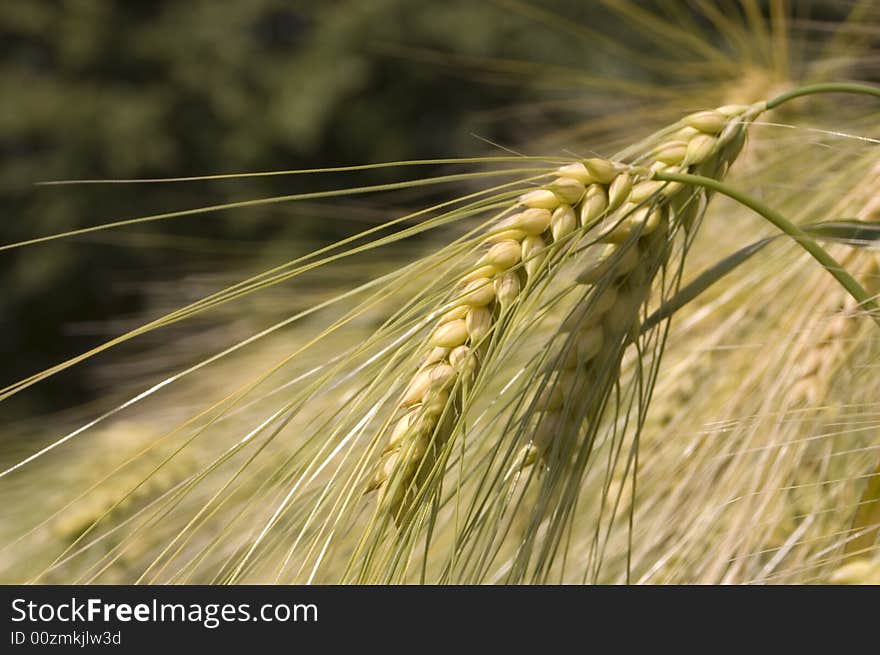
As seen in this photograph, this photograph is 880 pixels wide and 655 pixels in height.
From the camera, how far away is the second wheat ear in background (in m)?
0.31

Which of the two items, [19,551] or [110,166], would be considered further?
[110,166]

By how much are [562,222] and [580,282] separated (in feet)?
0.07

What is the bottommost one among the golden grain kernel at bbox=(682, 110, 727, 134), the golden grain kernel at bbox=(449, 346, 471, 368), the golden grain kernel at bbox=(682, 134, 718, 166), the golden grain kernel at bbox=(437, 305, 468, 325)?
the golden grain kernel at bbox=(449, 346, 471, 368)

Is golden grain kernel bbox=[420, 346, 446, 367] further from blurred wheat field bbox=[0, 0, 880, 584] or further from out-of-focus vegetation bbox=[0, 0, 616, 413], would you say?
out-of-focus vegetation bbox=[0, 0, 616, 413]

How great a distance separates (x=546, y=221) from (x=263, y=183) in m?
2.31

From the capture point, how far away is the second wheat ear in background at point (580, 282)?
1.01 feet

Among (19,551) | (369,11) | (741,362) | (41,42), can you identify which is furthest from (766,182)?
(41,42)

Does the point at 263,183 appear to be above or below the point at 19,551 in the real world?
above

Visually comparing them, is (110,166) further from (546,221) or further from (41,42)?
(546,221)

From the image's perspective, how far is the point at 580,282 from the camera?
0.33m

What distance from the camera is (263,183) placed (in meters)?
2.56

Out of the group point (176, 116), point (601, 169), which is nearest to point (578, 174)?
point (601, 169)

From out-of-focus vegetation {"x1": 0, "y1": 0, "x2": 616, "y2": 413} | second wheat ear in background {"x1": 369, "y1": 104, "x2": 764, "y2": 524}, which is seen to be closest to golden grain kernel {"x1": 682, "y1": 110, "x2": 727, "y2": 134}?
second wheat ear in background {"x1": 369, "y1": 104, "x2": 764, "y2": 524}

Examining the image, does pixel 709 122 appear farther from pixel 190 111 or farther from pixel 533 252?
pixel 190 111
